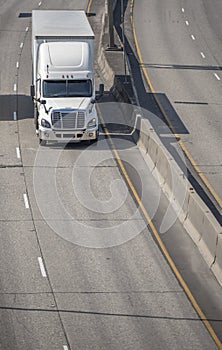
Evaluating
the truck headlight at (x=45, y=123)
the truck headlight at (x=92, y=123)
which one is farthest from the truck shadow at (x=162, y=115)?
the truck headlight at (x=45, y=123)

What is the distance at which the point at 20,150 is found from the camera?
1427 inches

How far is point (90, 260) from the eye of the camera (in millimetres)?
25781

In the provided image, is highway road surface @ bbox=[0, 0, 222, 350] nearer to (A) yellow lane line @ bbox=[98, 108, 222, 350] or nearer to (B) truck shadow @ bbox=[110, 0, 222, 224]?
(A) yellow lane line @ bbox=[98, 108, 222, 350]

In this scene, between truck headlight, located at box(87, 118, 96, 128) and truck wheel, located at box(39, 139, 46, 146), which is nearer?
truck headlight, located at box(87, 118, 96, 128)

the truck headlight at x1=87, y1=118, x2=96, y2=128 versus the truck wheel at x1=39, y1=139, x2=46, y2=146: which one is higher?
the truck headlight at x1=87, y1=118, x2=96, y2=128

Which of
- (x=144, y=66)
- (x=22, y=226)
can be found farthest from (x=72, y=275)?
(x=144, y=66)

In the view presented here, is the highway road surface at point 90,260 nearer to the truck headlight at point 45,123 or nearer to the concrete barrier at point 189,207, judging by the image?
the concrete barrier at point 189,207

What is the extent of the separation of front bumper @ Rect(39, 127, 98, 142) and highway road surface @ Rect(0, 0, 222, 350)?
46cm

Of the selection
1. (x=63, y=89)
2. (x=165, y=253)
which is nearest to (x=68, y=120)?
(x=63, y=89)

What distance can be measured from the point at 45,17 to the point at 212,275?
71.9 ft

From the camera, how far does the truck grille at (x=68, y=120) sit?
1421 inches

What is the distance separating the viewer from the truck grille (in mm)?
36094

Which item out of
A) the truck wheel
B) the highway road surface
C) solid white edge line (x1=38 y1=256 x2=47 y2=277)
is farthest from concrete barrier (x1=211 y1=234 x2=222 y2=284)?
the truck wheel

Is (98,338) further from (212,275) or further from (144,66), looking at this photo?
(144,66)
